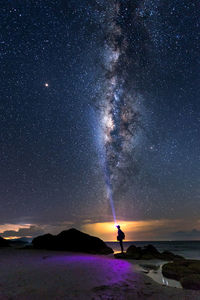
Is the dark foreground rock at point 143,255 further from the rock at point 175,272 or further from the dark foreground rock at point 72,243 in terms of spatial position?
the rock at point 175,272

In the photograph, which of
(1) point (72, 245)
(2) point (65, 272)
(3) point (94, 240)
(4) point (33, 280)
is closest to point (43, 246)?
(1) point (72, 245)

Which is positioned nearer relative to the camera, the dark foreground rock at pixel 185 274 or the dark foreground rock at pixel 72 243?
the dark foreground rock at pixel 185 274

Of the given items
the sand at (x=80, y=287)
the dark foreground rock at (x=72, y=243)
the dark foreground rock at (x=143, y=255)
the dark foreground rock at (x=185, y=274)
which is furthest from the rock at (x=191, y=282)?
the dark foreground rock at (x=72, y=243)

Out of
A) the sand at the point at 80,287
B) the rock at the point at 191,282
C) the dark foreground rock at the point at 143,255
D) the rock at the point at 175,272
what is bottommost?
the dark foreground rock at the point at 143,255

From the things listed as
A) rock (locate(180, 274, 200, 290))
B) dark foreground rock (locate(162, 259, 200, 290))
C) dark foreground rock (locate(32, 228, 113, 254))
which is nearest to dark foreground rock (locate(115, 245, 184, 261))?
dark foreground rock (locate(32, 228, 113, 254))

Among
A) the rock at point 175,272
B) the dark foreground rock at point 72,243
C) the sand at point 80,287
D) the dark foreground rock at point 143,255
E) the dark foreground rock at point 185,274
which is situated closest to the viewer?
the sand at point 80,287

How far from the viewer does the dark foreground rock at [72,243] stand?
19.6 meters

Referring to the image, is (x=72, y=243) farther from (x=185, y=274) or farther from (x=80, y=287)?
(x=80, y=287)

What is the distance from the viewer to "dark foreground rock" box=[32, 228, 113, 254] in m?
19.6

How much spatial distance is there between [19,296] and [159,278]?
6.74 metres

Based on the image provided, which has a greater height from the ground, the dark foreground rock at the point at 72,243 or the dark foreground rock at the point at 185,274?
the dark foreground rock at the point at 72,243

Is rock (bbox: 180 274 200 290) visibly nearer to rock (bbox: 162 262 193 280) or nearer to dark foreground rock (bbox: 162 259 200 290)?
dark foreground rock (bbox: 162 259 200 290)

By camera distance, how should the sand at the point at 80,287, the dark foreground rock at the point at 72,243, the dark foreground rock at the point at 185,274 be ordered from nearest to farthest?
the sand at the point at 80,287, the dark foreground rock at the point at 185,274, the dark foreground rock at the point at 72,243

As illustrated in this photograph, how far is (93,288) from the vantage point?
6.62 metres
